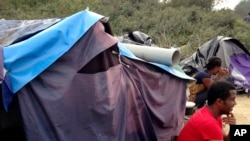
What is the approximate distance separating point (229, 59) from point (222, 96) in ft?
19.3

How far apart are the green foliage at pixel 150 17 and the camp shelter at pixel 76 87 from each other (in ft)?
35.1

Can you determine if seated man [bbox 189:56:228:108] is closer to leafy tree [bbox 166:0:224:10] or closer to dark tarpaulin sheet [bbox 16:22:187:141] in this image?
dark tarpaulin sheet [bbox 16:22:187:141]

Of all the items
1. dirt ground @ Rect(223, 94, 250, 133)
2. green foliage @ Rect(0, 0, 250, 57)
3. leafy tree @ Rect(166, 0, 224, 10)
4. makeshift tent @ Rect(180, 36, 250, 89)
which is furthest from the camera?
leafy tree @ Rect(166, 0, 224, 10)

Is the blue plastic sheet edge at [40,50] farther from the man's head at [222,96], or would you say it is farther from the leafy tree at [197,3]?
the leafy tree at [197,3]

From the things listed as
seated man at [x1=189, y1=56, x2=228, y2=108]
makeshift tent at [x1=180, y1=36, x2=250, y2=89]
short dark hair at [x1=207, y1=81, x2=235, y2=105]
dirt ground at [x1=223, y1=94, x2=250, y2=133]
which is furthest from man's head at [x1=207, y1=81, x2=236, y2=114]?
makeshift tent at [x1=180, y1=36, x2=250, y2=89]

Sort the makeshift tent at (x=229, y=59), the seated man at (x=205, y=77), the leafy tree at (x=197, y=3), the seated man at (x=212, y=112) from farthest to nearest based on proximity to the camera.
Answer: the leafy tree at (x=197, y=3), the makeshift tent at (x=229, y=59), the seated man at (x=205, y=77), the seated man at (x=212, y=112)

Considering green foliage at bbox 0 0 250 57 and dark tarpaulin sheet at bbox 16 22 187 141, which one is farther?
green foliage at bbox 0 0 250 57

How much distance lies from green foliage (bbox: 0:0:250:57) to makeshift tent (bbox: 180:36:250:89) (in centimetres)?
523

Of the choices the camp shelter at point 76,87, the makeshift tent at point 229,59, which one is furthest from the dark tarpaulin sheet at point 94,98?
the makeshift tent at point 229,59

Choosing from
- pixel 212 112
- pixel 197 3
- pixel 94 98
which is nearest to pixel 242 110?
pixel 212 112

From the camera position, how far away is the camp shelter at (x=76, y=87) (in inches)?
121

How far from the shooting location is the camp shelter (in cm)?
307

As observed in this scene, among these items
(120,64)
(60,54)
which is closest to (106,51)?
(120,64)

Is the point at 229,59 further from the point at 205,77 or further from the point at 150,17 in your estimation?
the point at 150,17
